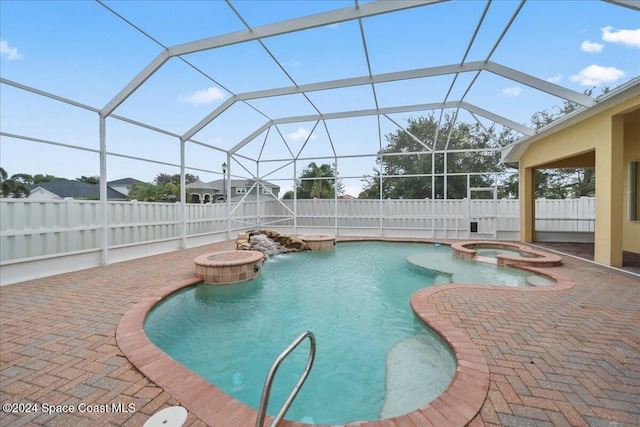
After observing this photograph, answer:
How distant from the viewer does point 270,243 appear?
8984 millimetres

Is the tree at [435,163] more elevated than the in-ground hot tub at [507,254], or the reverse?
the tree at [435,163]

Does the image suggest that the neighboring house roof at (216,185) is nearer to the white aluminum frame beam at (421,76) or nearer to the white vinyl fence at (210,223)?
the white vinyl fence at (210,223)

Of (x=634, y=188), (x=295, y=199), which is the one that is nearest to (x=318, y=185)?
(x=295, y=199)

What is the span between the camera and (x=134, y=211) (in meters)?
7.50

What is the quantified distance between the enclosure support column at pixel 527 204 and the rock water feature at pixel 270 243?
7402 millimetres

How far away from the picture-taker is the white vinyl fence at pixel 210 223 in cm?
533

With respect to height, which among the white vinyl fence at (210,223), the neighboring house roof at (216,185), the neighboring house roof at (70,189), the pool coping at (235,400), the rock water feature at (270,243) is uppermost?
the neighboring house roof at (216,185)

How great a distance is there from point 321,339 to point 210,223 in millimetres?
8370

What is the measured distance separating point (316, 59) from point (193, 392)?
6.84 metres

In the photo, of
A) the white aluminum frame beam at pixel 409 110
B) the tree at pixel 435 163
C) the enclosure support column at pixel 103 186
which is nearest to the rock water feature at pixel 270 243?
the enclosure support column at pixel 103 186

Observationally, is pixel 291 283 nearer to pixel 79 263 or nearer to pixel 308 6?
pixel 79 263

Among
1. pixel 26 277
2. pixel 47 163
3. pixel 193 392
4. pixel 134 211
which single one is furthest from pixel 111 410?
pixel 47 163

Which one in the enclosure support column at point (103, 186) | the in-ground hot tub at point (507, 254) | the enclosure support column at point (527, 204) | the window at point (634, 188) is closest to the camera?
the in-ground hot tub at point (507, 254)

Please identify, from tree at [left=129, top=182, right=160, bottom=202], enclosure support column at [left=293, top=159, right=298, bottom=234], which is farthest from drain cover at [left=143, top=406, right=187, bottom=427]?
tree at [left=129, top=182, right=160, bottom=202]
